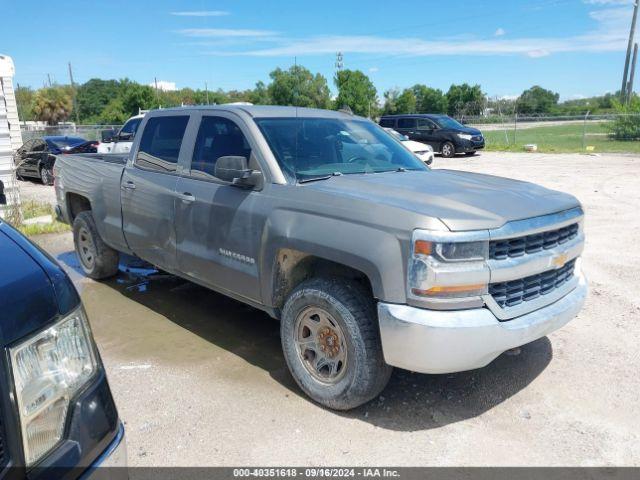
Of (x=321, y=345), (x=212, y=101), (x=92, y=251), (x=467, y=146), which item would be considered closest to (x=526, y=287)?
(x=321, y=345)

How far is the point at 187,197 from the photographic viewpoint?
14.6ft

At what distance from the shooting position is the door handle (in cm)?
440

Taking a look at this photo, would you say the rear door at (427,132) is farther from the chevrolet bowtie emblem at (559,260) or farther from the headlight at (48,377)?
the headlight at (48,377)

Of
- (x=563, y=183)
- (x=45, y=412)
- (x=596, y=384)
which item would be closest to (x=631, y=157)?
(x=563, y=183)

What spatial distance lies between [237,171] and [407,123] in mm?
21355

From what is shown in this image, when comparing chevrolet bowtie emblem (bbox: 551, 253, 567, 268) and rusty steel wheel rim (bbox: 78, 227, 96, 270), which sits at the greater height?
chevrolet bowtie emblem (bbox: 551, 253, 567, 268)

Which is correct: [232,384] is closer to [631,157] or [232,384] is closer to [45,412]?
[45,412]

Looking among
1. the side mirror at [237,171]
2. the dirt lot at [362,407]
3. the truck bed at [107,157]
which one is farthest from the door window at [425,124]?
the side mirror at [237,171]

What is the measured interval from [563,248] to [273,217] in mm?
1941

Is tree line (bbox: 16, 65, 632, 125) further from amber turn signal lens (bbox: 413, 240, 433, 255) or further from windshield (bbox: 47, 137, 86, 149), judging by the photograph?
amber turn signal lens (bbox: 413, 240, 433, 255)

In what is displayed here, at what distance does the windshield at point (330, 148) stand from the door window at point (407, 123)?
19777mm

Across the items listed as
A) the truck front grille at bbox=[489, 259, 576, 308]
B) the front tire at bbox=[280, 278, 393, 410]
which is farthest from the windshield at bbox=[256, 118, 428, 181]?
the truck front grille at bbox=[489, 259, 576, 308]

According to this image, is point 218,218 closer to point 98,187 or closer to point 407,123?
point 98,187

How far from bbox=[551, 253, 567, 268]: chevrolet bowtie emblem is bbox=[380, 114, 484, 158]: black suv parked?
2043 centimetres
